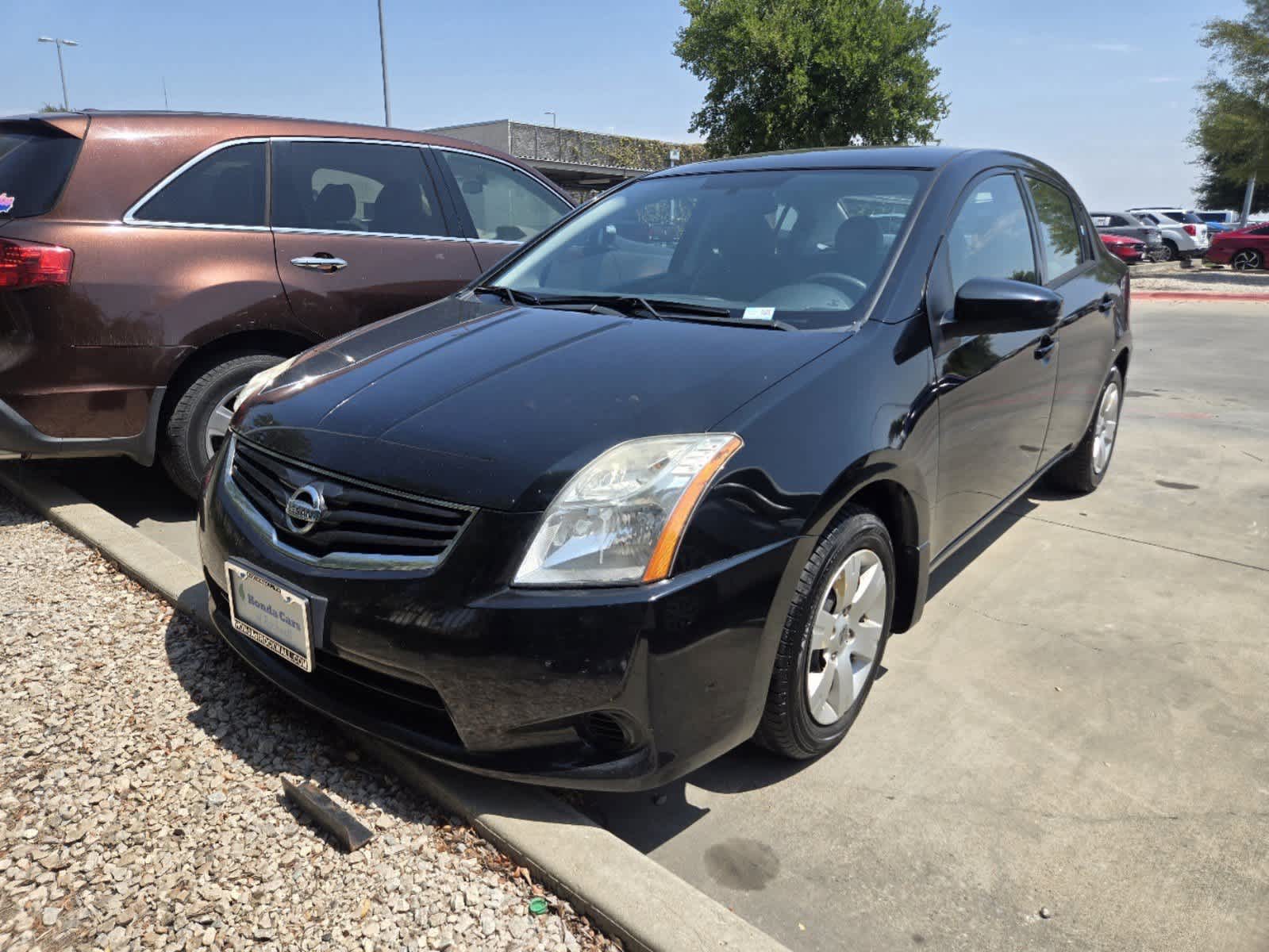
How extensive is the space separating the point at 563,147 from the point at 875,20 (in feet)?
46.2

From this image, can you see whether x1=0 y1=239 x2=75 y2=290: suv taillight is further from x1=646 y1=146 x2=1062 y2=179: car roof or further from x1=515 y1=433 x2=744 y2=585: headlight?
x1=515 y1=433 x2=744 y2=585: headlight

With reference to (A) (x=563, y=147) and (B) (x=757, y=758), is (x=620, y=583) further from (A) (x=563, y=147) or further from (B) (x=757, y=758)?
(A) (x=563, y=147)

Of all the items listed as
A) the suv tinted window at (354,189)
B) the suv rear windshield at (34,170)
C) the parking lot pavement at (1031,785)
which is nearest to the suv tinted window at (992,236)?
the parking lot pavement at (1031,785)

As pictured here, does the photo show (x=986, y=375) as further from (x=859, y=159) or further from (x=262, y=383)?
(x=262, y=383)

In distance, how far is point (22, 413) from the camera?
374 cm

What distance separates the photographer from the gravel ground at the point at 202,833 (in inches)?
74.6

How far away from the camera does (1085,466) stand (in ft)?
15.9

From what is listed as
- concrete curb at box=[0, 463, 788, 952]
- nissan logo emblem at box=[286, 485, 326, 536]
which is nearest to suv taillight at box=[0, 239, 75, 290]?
nissan logo emblem at box=[286, 485, 326, 536]

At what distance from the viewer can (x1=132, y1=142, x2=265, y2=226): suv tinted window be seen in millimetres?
4043

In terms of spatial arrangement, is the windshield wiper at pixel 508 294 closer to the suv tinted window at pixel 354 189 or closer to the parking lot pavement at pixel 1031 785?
the suv tinted window at pixel 354 189

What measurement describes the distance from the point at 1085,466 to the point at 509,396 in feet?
11.8

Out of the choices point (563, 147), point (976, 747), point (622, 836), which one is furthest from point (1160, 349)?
point (563, 147)

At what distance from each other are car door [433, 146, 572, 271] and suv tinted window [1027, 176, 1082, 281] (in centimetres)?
239

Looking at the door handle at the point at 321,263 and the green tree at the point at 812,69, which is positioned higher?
the green tree at the point at 812,69
